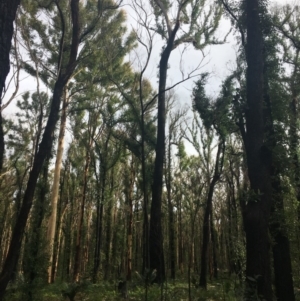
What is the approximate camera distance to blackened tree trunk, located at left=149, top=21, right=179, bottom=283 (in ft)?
33.6

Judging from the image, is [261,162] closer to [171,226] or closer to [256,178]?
[256,178]

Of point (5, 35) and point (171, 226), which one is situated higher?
point (5, 35)

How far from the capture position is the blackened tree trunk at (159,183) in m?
10.2

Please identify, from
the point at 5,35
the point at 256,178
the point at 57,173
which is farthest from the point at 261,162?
the point at 57,173

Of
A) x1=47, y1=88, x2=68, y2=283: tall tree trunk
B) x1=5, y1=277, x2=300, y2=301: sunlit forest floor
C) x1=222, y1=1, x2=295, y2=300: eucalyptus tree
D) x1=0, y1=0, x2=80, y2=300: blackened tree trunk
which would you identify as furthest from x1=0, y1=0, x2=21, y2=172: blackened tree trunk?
x1=47, y1=88, x2=68, y2=283: tall tree trunk

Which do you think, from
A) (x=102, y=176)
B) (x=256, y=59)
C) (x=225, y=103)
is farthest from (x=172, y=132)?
(x=256, y=59)

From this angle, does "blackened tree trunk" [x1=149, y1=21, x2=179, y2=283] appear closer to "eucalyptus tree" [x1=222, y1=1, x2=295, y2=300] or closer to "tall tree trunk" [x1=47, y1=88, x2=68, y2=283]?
"eucalyptus tree" [x1=222, y1=1, x2=295, y2=300]

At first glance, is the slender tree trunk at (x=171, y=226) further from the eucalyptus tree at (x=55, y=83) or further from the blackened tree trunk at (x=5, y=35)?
the blackened tree trunk at (x=5, y=35)

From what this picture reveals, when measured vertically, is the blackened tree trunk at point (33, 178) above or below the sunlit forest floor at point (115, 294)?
above

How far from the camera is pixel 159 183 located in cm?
1156

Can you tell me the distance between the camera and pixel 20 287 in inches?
310

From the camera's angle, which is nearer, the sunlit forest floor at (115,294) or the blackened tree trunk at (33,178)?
the blackened tree trunk at (33,178)

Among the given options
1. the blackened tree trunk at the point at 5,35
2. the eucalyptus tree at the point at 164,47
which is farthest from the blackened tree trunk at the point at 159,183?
the blackened tree trunk at the point at 5,35

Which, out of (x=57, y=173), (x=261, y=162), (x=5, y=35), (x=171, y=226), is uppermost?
(x=57, y=173)
